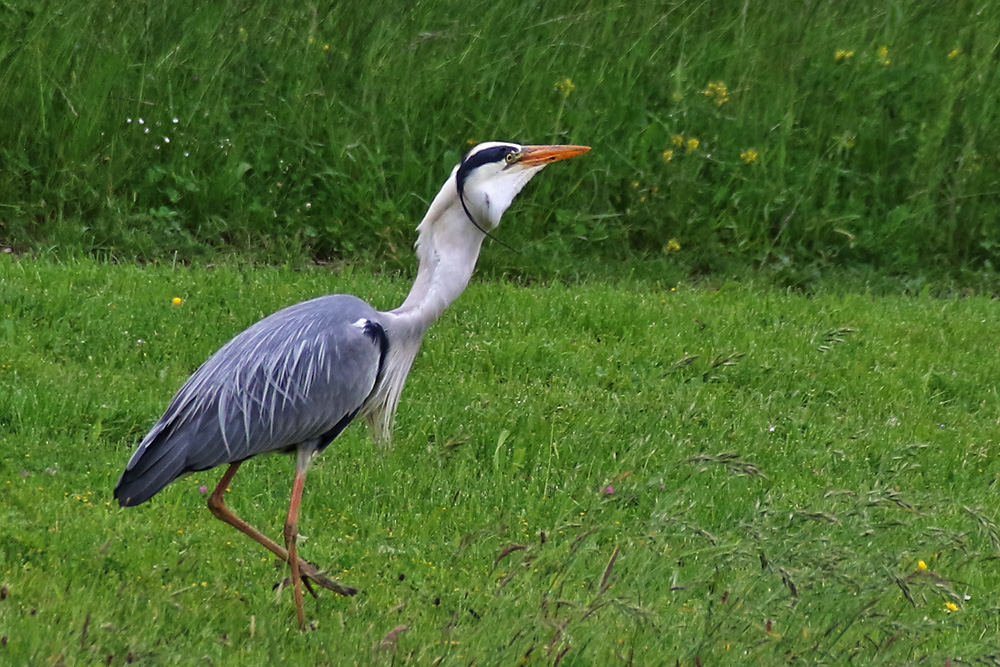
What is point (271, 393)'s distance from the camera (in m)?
5.08

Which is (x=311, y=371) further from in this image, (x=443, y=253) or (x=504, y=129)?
(x=504, y=129)

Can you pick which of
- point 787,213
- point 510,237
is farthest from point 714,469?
point 787,213

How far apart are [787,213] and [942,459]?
4.11 meters

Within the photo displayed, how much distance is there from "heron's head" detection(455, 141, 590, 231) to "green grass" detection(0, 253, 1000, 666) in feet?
3.84

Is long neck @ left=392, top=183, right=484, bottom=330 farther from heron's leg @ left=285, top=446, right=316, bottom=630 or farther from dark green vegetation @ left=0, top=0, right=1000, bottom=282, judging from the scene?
dark green vegetation @ left=0, top=0, right=1000, bottom=282

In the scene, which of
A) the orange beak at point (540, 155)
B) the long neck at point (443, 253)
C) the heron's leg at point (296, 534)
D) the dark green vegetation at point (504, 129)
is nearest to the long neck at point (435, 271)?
the long neck at point (443, 253)

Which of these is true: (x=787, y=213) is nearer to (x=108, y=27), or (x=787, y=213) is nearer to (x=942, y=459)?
(x=942, y=459)

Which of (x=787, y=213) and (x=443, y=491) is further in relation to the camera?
(x=787, y=213)

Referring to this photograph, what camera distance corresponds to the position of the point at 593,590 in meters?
5.16

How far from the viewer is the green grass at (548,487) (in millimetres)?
4352

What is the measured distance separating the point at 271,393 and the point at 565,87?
21.8 ft

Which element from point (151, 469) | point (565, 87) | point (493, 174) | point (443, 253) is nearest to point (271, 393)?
point (151, 469)

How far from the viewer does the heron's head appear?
5.23 m

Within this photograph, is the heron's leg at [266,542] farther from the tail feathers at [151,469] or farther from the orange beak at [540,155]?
the orange beak at [540,155]
